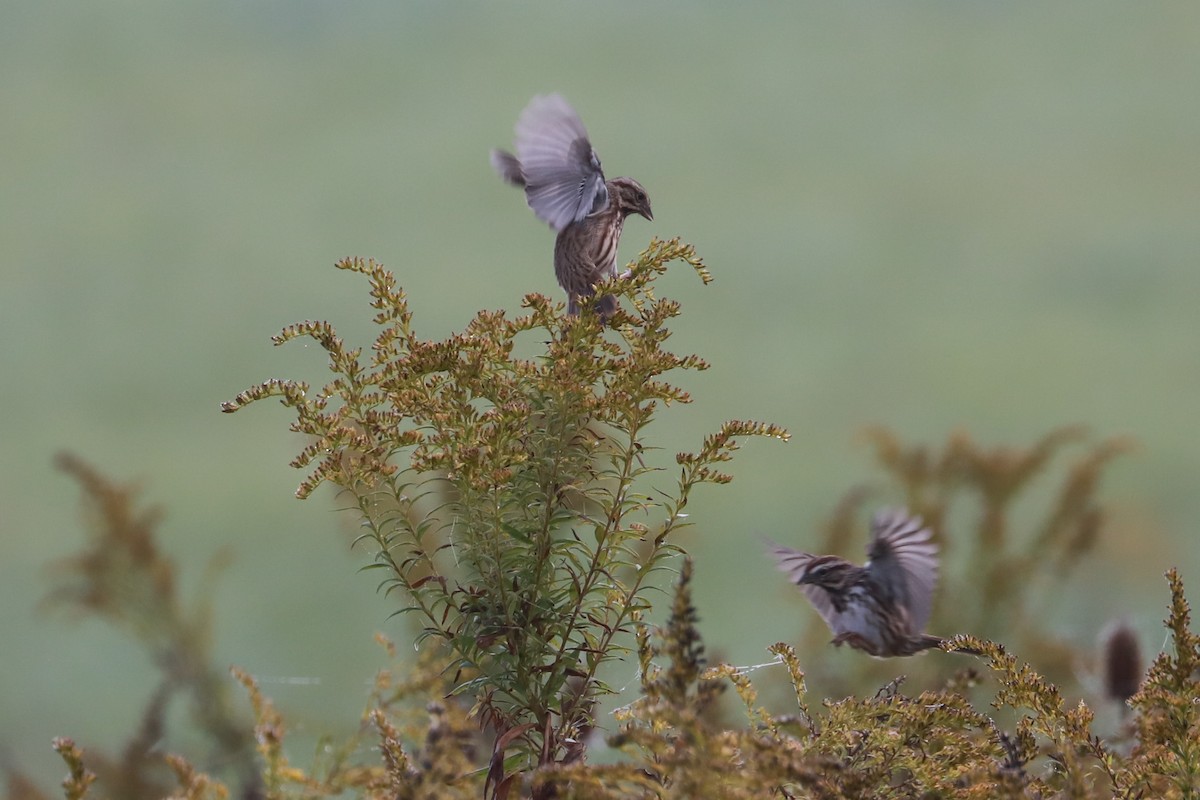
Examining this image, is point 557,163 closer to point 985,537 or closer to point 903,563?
point 903,563

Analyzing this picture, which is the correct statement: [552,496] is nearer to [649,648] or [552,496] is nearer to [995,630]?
[649,648]

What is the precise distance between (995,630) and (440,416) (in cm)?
192

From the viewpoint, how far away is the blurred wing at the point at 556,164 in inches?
59.3

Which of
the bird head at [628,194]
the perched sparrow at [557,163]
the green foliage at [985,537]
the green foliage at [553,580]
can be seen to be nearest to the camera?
the green foliage at [553,580]

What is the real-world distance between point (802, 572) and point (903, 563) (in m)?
0.15

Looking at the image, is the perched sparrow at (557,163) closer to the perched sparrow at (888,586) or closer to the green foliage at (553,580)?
the green foliage at (553,580)

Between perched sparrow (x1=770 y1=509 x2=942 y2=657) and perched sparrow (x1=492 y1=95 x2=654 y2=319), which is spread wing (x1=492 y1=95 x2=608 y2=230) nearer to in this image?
perched sparrow (x1=492 y1=95 x2=654 y2=319)

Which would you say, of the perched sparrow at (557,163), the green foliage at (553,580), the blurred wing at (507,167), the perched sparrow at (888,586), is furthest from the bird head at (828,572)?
the green foliage at (553,580)

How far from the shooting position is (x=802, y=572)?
186cm

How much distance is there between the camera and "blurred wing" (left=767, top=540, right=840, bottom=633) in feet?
5.85

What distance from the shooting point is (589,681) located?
3.11 ft


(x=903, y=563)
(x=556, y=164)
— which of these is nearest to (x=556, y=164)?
(x=556, y=164)

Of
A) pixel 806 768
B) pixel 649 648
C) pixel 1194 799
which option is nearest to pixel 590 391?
pixel 649 648

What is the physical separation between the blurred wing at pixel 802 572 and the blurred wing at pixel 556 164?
517 mm
